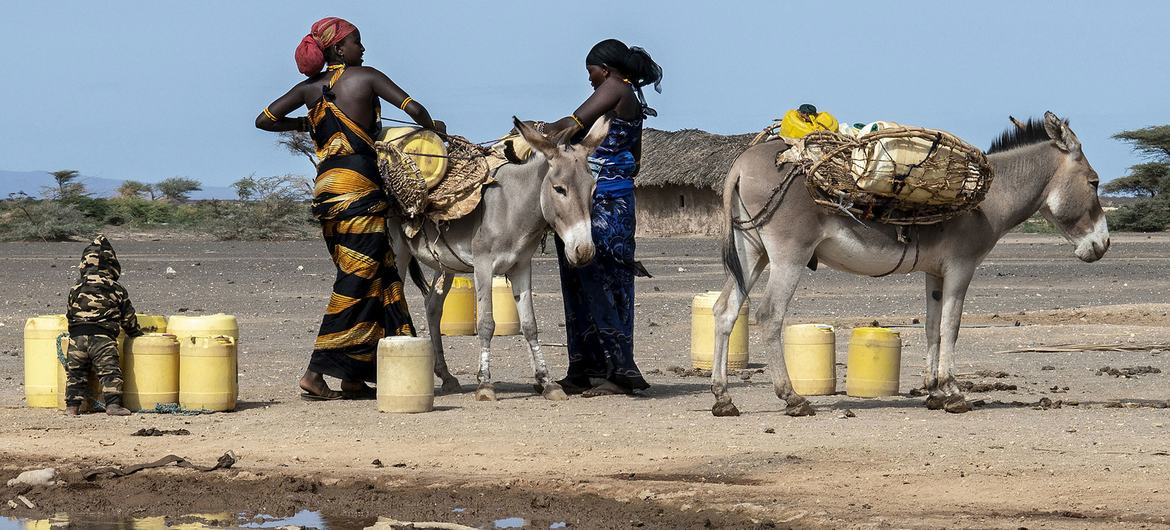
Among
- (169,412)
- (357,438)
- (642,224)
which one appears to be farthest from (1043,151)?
(642,224)

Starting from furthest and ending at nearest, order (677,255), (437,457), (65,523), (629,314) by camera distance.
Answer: (677,255)
(629,314)
(437,457)
(65,523)

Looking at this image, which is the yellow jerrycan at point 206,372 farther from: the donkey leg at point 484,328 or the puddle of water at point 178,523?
the puddle of water at point 178,523

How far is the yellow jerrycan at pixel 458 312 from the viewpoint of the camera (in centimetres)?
1700

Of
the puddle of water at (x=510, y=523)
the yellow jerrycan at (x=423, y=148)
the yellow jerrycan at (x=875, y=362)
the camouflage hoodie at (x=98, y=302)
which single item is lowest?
the puddle of water at (x=510, y=523)

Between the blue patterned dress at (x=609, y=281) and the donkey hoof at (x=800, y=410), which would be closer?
the donkey hoof at (x=800, y=410)

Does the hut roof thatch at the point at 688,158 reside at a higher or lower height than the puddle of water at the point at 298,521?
higher

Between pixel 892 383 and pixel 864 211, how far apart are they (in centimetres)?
174

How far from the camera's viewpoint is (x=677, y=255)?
36625 millimetres

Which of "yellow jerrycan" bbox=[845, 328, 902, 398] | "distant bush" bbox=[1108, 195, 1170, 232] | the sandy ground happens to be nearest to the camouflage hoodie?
the sandy ground

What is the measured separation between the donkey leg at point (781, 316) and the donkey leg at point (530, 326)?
1840 millimetres

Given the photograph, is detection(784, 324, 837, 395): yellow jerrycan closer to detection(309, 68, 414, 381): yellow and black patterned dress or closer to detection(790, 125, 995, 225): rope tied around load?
detection(790, 125, 995, 225): rope tied around load

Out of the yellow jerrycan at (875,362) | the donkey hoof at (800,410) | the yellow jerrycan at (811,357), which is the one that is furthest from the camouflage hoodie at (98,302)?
the yellow jerrycan at (875,362)

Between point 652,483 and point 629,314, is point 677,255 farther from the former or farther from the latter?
point 652,483

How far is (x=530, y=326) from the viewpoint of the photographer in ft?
38.8
